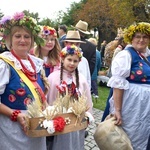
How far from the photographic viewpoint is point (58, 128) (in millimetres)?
1958

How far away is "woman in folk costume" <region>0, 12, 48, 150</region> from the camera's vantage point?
2.05 meters

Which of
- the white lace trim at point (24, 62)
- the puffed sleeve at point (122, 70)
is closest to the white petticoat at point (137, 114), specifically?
the puffed sleeve at point (122, 70)

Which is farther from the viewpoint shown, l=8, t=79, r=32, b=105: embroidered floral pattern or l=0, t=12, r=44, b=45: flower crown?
l=0, t=12, r=44, b=45: flower crown

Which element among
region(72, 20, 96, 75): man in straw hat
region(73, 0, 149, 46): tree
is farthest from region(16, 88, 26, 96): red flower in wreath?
region(73, 0, 149, 46): tree

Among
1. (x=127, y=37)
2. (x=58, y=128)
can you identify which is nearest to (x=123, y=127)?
(x=127, y=37)

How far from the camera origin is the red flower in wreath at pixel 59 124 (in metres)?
1.95

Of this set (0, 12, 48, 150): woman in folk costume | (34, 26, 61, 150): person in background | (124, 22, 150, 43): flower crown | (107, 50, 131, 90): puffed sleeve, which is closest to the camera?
(0, 12, 48, 150): woman in folk costume

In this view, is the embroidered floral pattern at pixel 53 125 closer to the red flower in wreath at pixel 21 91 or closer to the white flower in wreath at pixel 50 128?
the white flower in wreath at pixel 50 128

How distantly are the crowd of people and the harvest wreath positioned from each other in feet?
0.29

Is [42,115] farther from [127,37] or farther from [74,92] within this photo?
[127,37]

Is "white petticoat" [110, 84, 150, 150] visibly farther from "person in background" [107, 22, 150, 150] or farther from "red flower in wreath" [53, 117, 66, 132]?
"red flower in wreath" [53, 117, 66, 132]

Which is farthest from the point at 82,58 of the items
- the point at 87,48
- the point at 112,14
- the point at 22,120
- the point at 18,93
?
the point at 112,14

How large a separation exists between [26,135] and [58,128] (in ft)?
1.00

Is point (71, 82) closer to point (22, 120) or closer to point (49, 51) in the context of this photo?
point (49, 51)
